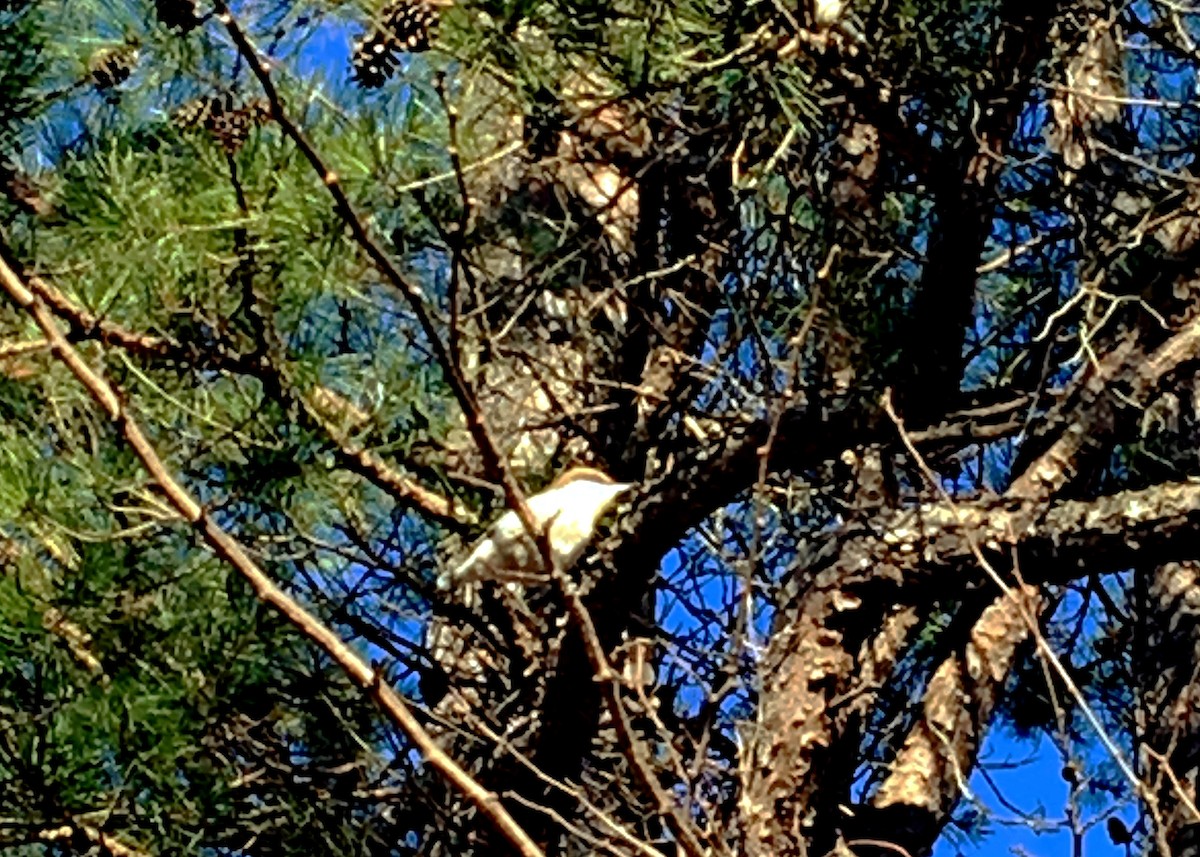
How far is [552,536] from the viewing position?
140 cm

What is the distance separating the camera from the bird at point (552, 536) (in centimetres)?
140

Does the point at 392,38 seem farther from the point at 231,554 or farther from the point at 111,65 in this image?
the point at 231,554

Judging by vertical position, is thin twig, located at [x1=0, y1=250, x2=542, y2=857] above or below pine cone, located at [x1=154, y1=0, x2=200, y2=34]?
below

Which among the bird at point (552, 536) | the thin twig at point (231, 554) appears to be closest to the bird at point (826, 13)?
the bird at point (552, 536)

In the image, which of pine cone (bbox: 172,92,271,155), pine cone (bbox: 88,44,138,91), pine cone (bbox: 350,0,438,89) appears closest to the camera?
pine cone (bbox: 350,0,438,89)

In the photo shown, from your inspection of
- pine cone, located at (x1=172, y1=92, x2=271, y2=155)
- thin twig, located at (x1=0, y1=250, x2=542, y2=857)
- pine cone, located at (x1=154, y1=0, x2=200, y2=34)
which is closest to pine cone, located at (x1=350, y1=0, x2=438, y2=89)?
pine cone, located at (x1=172, y1=92, x2=271, y2=155)

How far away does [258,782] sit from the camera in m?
1.72

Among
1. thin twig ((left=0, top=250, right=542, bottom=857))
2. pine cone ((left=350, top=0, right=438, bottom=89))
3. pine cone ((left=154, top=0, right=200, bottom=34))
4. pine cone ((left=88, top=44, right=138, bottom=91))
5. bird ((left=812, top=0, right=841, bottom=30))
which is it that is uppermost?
pine cone ((left=88, top=44, right=138, bottom=91))

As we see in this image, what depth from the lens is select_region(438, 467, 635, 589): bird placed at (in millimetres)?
1396

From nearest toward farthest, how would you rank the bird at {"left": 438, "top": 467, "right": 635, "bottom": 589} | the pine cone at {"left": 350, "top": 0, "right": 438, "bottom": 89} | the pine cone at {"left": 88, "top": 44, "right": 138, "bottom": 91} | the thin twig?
the thin twig, the bird at {"left": 438, "top": 467, "right": 635, "bottom": 589}, the pine cone at {"left": 350, "top": 0, "right": 438, "bottom": 89}, the pine cone at {"left": 88, "top": 44, "right": 138, "bottom": 91}

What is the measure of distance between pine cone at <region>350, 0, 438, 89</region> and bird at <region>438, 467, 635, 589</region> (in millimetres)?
404

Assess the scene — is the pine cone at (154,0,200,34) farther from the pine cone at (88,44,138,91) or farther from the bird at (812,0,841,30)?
the pine cone at (88,44,138,91)

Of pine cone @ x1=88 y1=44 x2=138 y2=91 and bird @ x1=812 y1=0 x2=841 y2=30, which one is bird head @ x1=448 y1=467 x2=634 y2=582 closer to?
bird @ x1=812 y1=0 x2=841 y2=30

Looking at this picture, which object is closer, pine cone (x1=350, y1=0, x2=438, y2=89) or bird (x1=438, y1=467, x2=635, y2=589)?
bird (x1=438, y1=467, x2=635, y2=589)
